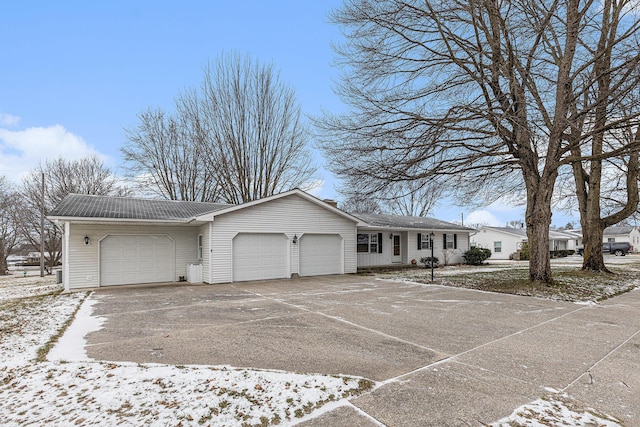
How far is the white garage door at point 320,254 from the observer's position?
15.2 m

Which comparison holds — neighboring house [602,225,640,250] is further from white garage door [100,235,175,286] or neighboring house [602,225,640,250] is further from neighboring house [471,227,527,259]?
white garage door [100,235,175,286]

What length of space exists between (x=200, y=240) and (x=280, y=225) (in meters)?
3.44

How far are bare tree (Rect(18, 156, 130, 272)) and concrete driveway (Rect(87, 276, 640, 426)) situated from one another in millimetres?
21792

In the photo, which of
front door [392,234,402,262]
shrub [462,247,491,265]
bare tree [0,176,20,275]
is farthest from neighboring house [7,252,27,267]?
shrub [462,247,491,265]

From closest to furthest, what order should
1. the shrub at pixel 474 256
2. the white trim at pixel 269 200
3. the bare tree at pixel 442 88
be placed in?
the bare tree at pixel 442 88
the white trim at pixel 269 200
the shrub at pixel 474 256

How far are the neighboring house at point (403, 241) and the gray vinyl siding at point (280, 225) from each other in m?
1.75

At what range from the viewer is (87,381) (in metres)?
3.79

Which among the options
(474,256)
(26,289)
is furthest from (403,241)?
(26,289)

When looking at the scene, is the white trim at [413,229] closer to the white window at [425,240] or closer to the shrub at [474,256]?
the white window at [425,240]

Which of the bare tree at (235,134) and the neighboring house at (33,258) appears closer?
the bare tree at (235,134)

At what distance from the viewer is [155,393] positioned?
3.47 meters

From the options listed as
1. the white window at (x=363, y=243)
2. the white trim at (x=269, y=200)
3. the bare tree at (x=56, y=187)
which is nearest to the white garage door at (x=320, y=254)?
the white trim at (x=269, y=200)

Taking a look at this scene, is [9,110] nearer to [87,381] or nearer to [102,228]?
[102,228]

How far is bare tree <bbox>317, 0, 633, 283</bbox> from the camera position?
9.53m
